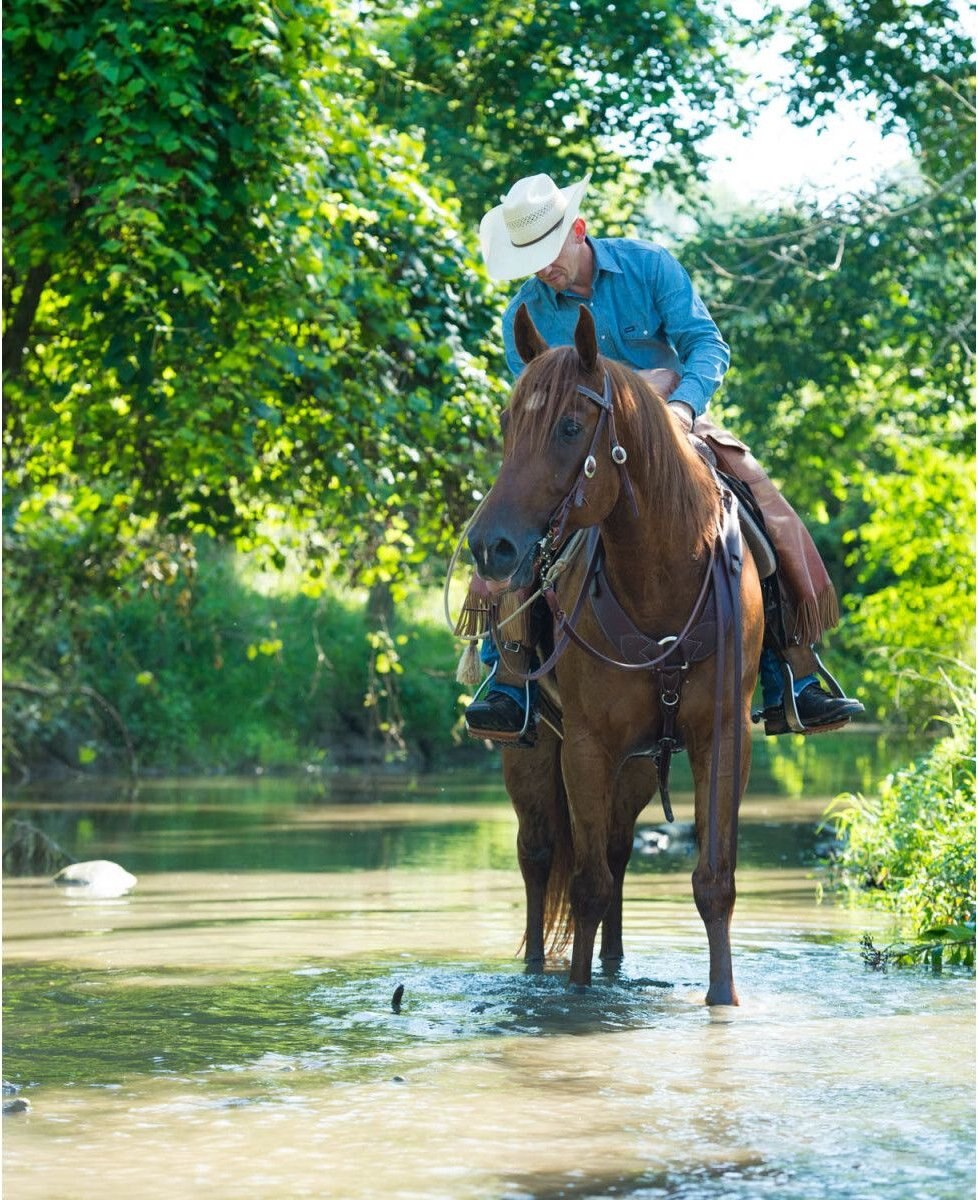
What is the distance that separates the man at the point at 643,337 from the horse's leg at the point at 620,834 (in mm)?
652

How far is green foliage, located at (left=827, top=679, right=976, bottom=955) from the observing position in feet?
29.5

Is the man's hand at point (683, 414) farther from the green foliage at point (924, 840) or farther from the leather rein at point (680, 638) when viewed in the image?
the green foliage at point (924, 840)

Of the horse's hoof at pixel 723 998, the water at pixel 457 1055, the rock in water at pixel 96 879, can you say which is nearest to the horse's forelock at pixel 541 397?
the water at pixel 457 1055

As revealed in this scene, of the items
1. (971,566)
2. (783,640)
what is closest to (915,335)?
(971,566)

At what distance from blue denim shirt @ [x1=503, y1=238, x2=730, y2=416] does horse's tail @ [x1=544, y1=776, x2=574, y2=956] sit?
6.20ft

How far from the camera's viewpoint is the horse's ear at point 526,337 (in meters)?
6.34

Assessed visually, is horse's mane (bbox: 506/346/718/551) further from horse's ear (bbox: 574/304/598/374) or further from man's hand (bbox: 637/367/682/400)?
man's hand (bbox: 637/367/682/400)

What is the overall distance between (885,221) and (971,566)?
173 inches

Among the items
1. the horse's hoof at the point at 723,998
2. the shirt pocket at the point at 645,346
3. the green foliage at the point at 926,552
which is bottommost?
the horse's hoof at the point at 723,998

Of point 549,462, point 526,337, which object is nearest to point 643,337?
point 526,337

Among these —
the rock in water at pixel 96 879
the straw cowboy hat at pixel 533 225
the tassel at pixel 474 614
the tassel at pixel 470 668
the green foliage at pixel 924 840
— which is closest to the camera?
the straw cowboy hat at pixel 533 225

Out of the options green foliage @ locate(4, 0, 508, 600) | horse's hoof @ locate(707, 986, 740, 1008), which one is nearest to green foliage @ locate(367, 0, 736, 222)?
green foliage @ locate(4, 0, 508, 600)

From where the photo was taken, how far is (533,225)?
7.04 m

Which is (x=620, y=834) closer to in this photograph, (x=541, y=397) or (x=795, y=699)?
(x=795, y=699)
